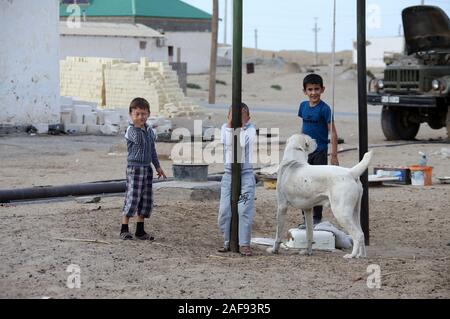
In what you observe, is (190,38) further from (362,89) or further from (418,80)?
(362,89)

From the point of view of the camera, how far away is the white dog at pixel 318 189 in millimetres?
8391

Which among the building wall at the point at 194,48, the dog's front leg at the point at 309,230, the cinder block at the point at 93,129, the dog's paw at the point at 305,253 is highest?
the building wall at the point at 194,48

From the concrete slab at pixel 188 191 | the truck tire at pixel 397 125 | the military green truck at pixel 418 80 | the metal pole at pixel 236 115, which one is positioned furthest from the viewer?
the truck tire at pixel 397 125

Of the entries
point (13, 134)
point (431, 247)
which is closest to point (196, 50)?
point (13, 134)

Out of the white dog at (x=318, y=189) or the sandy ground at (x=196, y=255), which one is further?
the white dog at (x=318, y=189)

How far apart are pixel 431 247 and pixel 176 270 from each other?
3.06 m

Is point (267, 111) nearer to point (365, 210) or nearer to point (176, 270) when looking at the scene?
point (365, 210)

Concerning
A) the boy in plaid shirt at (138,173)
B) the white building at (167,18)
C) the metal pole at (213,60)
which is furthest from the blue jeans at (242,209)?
the white building at (167,18)

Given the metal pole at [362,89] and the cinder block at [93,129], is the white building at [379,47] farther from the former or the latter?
the metal pole at [362,89]

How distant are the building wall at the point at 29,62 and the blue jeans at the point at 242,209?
14720 mm

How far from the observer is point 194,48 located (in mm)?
62812

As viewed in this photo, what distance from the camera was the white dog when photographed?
839 cm

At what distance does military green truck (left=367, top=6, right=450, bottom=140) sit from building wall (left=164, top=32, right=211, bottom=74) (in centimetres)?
3994

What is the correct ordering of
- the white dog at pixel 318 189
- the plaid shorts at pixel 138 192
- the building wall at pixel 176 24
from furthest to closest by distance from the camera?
the building wall at pixel 176 24 < the plaid shorts at pixel 138 192 < the white dog at pixel 318 189
